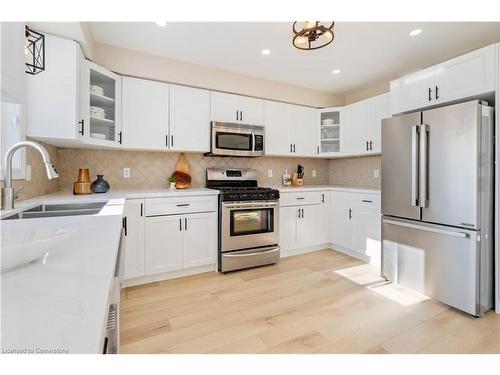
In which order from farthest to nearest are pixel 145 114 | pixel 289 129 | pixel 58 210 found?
pixel 289 129, pixel 145 114, pixel 58 210

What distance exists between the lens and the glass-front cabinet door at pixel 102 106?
→ 7.42 ft

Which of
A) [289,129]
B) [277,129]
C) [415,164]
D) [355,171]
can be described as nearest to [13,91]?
[277,129]

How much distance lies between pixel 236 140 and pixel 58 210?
6.60ft

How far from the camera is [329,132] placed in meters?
3.90

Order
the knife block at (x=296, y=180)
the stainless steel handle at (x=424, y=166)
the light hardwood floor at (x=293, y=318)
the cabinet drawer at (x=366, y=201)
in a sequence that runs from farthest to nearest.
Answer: the knife block at (x=296, y=180) < the cabinet drawer at (x=366, y=201) < the stainless steel handle at (x=424, y=166) < the light hardwood floor at (x=293, y=318)

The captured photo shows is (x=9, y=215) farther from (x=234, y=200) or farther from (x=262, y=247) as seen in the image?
(x=262, y=247)

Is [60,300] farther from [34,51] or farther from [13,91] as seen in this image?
[34,51]

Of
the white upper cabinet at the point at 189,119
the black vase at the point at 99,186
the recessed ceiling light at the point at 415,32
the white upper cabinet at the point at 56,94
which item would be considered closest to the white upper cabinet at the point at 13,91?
the white upper cabinet at the point at 56,94

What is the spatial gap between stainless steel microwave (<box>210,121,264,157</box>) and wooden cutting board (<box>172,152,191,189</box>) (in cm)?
39

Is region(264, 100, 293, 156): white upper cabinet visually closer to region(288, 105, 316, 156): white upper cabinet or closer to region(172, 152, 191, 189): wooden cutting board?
region(288, 105, 316, 156): white upper cabinet

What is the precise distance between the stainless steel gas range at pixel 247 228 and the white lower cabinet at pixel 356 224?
100 cm

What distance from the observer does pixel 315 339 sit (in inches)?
66.8

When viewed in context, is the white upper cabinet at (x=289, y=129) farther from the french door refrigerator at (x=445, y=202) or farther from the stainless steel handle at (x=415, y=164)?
the stainless steel handle at (x=415, y=164)

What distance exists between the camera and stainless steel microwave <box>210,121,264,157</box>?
10.1ft
